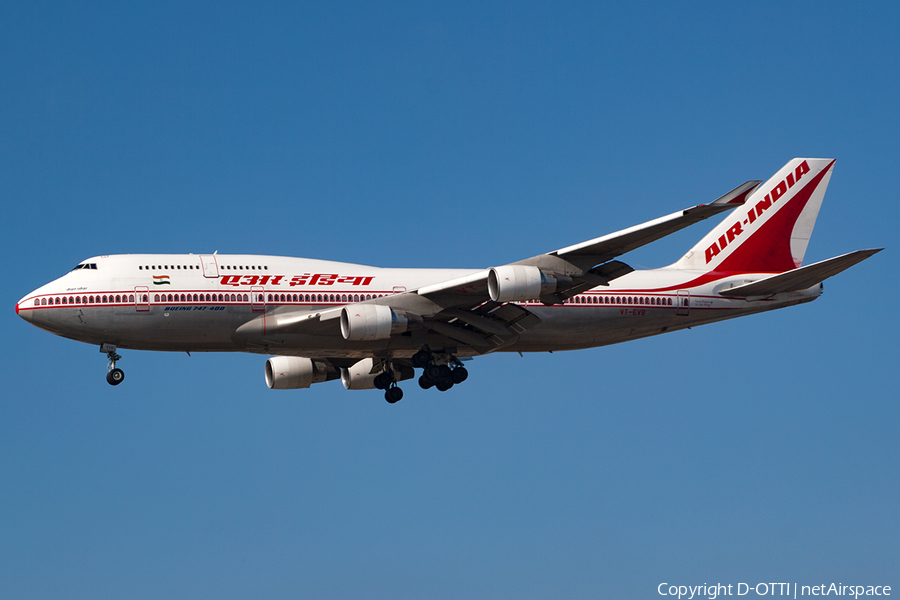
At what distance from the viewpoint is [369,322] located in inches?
1576

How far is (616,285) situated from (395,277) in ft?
29.9

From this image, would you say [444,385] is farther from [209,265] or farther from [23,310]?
[23,310]

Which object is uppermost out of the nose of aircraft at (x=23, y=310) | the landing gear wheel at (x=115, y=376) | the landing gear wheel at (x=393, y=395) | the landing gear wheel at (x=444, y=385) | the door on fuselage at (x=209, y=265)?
the door on fuselage at (x=209, y=265)

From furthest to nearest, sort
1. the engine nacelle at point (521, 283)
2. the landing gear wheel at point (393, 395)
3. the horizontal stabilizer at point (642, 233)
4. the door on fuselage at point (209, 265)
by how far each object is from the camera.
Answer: the landing gear wheel at point (393, 395) < the door on fuselage at point (209, 265) < the engine nacelle at point (521, 283) < the horizontal stabilizer at point (642, 233)

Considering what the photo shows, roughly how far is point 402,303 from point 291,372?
8.96 meters

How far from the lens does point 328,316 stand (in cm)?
4078

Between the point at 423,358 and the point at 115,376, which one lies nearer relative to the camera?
the point at 115,376

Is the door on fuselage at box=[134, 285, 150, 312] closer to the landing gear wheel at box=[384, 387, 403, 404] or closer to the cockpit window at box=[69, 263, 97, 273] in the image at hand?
the cockpit window at box=[69, 263, 97, 273]

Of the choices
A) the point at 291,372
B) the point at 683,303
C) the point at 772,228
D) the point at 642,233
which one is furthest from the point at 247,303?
the point at 772,228

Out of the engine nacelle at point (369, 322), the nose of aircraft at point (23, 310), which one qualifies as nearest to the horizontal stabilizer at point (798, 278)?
the engine nacelle at point (369, 322)

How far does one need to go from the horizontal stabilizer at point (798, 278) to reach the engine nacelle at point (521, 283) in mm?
10555

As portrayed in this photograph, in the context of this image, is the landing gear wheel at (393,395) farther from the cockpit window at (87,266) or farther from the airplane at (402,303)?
the cockpit window at (87,266)

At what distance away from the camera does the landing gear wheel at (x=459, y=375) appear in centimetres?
4475

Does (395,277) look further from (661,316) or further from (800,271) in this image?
(800,271)
